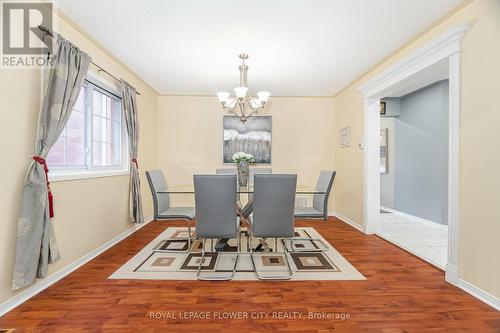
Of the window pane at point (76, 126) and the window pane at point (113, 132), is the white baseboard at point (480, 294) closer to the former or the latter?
the window pane at point (76, 126)

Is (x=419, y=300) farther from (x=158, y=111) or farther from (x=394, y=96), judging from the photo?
(x=158, y=111)

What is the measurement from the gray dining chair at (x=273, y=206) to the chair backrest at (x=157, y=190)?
1.33m

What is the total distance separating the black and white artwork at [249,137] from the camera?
16.2 ft

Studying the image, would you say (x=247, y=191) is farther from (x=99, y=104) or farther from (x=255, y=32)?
(x=99, y=104)

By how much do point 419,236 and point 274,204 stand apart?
2.71 metres

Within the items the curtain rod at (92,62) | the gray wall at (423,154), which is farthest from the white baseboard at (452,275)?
the curtain rod at (92,62)

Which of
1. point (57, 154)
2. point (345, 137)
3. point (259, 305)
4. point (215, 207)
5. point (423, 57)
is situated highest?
point (423, 57)

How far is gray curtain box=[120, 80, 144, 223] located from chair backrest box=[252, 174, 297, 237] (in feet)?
6.80

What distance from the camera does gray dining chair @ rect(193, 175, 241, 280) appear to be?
233cm

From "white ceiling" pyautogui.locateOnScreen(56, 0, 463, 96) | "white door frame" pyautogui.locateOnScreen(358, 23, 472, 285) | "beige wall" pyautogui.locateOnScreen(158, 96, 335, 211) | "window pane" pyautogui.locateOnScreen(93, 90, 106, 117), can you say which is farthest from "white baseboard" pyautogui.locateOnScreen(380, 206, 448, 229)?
"window pane" pyautogui.locateOnScreen(93, 90, 106, 117)

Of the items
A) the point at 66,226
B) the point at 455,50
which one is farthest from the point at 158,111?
the point at 455,50

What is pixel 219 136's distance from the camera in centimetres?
498

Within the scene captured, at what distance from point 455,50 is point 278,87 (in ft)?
8.59

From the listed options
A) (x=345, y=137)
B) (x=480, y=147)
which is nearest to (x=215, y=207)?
(x=480, y=147)
